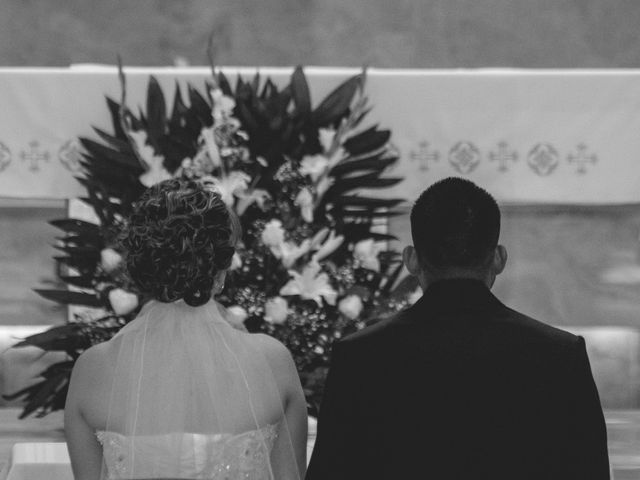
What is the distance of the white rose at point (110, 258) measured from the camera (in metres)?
4.55

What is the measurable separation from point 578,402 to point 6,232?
3902mm

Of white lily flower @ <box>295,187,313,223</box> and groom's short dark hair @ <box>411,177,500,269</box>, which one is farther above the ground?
white lily flower @ <box>295,187,313,223</box>

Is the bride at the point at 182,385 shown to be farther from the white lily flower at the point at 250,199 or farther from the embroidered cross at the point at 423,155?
the embroidered cross at the point at 423,155

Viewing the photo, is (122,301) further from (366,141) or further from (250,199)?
(366,141)

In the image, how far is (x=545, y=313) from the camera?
596 centimetres

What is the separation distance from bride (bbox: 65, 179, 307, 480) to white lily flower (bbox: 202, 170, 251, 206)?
1.29 m

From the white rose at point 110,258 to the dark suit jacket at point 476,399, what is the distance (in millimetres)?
2077

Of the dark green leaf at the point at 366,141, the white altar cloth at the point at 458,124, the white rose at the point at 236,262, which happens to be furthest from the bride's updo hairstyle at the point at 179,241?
the white altar cloth at the point at 458,124

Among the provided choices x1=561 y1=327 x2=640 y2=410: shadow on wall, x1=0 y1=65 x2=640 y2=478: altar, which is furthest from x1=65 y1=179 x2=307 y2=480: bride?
x1=561 y1=327 x2=640 y2=410: shadow on wall

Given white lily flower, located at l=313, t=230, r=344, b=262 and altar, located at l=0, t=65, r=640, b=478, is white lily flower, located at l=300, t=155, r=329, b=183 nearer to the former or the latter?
white lily flower, located at l=313, t=230, r=344, b=262

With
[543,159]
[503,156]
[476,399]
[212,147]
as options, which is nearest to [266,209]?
[212,147]

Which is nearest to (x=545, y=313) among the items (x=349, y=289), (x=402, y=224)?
(x=402, y=224)

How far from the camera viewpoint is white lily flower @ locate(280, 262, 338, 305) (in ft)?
14.4

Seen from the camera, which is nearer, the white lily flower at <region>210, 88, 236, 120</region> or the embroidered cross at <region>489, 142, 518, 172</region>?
the white lily flower at <region>210, 88, 236, 120</region>
